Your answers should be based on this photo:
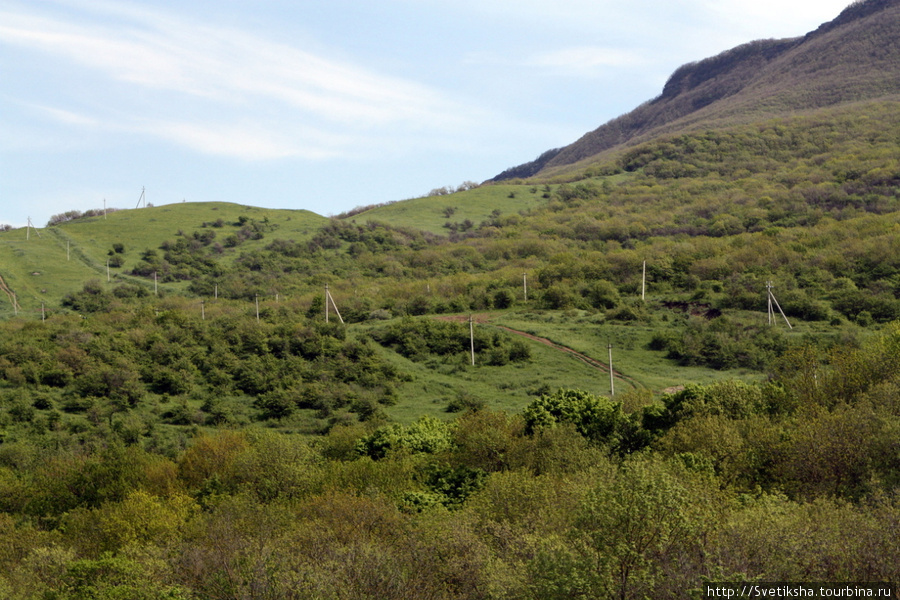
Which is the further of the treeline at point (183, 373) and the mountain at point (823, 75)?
the mountain at point (823, 75)

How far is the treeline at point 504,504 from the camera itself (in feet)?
54.5

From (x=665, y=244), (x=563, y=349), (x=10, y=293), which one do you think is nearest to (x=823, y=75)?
(x=665, y=244)

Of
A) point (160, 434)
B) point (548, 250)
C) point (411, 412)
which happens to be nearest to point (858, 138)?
point (548, 250)

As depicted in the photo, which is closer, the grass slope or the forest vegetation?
the forest vegetation

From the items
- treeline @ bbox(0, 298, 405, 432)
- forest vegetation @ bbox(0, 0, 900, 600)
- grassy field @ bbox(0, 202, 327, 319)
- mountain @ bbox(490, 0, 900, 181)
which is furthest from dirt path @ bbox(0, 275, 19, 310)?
mountain @ bbox(490, 0, 900, 181)

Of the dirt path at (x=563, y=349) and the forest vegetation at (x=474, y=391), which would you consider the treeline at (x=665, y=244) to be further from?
the dirt path at (x=563, y=349)

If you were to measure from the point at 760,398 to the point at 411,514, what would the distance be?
18608 millimetres

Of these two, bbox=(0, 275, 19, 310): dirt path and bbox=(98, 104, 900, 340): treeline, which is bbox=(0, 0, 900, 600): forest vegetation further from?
bbox=(0, 275, 19, 310): dirt path

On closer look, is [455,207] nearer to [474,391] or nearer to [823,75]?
[823,75]

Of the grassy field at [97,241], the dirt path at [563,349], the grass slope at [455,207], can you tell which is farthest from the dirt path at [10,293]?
the grass slope at [455,207]

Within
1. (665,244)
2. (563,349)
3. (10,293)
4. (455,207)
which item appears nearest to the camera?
(563,349)

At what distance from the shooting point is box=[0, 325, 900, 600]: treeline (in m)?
16.6

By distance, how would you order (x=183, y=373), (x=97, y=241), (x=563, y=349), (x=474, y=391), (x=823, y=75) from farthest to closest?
1. (x=823, y=75)
2. (x=97, y=241)
3. (x=563, y=349)
4. (x=183, y=373)
5. (x=474, y=391)

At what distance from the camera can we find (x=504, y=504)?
24359mm
